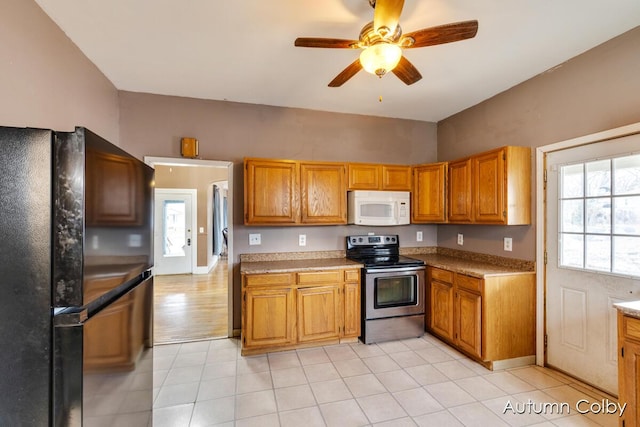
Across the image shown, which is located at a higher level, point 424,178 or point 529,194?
point 424,178

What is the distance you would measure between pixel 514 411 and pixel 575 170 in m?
2.00

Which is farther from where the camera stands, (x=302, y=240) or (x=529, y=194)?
(x=302, y=240)

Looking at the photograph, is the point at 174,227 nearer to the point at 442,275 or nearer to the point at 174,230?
Answer: the point at 174,230

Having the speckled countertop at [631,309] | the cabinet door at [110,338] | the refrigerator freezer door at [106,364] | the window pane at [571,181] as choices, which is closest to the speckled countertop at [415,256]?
the window pane at [571,181]

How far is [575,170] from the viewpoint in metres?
2.50

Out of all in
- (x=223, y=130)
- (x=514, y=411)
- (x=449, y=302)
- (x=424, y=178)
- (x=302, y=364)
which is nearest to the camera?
(x=514, y=411)

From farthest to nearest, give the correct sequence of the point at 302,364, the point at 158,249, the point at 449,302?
the point at 158,249 < the point at 449,302 < the point at 302,364

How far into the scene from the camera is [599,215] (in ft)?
7.65

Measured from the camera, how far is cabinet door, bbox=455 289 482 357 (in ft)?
8.95

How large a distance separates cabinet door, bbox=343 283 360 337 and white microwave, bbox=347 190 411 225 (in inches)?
29.8

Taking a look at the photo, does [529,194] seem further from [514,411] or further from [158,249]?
[158,249]

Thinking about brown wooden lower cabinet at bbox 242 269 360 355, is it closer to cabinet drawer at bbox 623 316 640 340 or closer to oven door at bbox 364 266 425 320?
oven door at bbox 364 266 425 320

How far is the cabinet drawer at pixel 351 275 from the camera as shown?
125 inches

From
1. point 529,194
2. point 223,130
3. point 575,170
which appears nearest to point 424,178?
point 529,194
